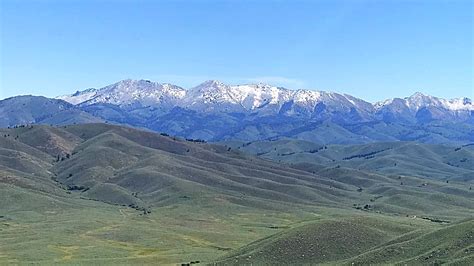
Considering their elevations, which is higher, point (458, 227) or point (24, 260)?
point (458, 227)

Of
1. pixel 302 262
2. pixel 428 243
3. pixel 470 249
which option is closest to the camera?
pixel 470 249

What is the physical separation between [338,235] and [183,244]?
6137 centimetres

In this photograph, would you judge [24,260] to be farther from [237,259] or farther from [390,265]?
[390,265]

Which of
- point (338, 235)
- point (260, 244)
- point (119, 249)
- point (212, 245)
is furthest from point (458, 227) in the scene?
point (119, 249)

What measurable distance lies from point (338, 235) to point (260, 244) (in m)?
20.6

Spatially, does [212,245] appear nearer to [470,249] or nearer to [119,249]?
[119,249]

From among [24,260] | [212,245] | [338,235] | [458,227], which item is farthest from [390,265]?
[24,260]

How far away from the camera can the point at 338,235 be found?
155250mm

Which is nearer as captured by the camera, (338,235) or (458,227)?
(458,227)

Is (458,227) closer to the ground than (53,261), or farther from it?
farther from it

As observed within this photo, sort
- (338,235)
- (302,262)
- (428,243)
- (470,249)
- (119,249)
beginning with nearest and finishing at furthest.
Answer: (470,249)
(428,243)
(302,262)
(338,235)
(119,249)

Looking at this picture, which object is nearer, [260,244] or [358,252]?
[358,252]

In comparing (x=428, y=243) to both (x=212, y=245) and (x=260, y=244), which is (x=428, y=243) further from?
(x=212, y=245)

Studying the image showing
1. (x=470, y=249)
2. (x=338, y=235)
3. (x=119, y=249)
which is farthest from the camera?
(x=119, y=249)
